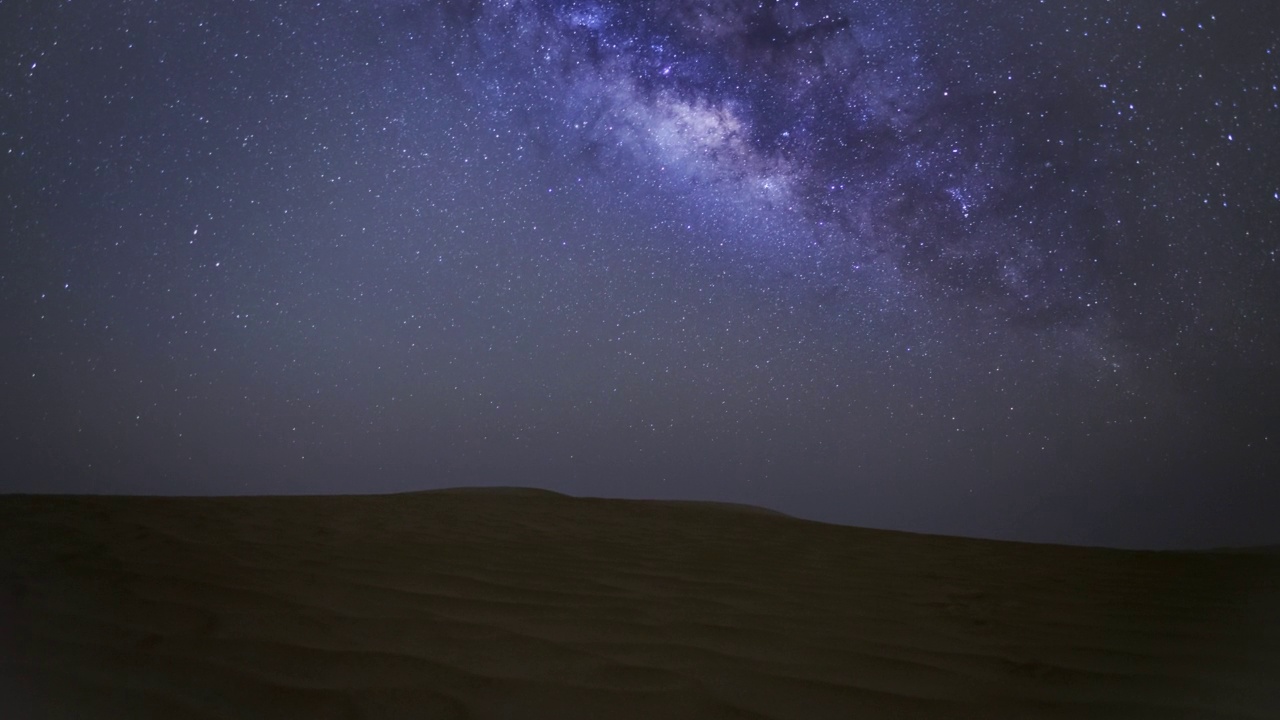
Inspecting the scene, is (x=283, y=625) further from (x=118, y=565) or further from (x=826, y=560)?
(x=826, y=560)

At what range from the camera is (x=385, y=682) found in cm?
203

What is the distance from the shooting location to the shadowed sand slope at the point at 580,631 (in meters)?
1.96

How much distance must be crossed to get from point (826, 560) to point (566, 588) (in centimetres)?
208

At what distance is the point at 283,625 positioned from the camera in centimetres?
248

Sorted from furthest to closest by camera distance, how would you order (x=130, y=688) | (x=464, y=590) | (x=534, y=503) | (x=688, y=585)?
(x=534, y=503), (x=688, y=585), (x=464, y=590), (x=130, y=688)

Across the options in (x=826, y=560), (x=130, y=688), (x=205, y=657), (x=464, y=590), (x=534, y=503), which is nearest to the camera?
(x=130, y=688)

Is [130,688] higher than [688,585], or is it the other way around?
[688,585]

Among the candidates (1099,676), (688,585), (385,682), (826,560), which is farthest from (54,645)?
(826,560)

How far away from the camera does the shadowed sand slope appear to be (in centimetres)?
196

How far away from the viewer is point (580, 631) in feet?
8.30

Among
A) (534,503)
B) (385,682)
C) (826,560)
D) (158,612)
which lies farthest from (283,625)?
(534,503)

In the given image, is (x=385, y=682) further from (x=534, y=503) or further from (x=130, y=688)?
(x=534, y=503)

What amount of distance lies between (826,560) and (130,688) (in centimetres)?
375

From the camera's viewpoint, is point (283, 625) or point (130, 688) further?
point (283, 625)
